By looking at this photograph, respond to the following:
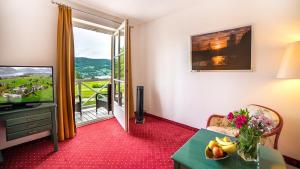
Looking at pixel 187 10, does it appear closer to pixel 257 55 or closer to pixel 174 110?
pixel 257 55

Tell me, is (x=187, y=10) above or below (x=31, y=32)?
above

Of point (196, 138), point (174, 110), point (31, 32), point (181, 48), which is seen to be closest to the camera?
point (196, 138)

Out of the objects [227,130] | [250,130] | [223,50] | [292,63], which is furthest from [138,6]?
[250,130]

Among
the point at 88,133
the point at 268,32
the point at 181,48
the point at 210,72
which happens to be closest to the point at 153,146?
the point at 88,133

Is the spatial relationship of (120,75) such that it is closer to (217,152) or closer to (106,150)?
(106,150)

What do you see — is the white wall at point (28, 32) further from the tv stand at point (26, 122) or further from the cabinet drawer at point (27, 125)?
the cabinet drawer at point (27, 125)

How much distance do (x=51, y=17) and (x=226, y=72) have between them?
10.1 feet

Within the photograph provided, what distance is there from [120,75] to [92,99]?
209cm

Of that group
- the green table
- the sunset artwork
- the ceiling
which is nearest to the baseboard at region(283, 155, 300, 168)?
the green table

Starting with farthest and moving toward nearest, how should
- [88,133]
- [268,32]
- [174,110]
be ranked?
[174,110], [88,133], [268,32]

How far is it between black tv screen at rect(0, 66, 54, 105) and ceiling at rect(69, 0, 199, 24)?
4.75ft

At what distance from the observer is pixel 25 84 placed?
82.4 inches

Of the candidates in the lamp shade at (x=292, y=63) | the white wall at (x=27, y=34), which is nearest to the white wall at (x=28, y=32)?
the white wall at (x=27, y=34)

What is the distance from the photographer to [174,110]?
3.32 metres
